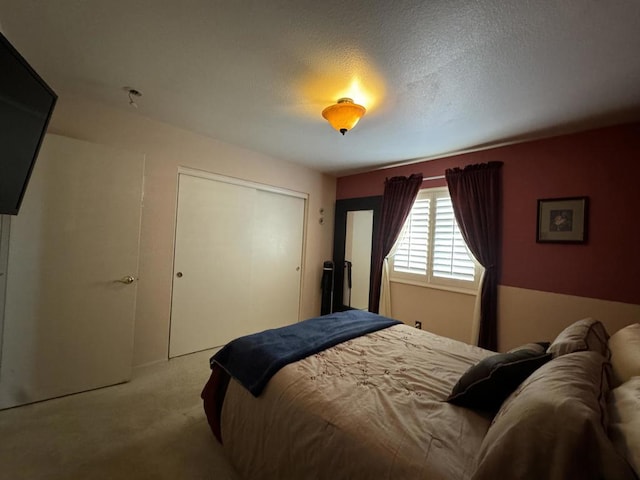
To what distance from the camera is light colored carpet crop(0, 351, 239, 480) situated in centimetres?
154

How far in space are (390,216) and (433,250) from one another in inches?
28.6

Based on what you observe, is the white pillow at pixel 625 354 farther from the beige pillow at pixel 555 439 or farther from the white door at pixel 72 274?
the white door at pixel 72 274

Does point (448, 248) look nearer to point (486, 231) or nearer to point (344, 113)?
point (486, 231)

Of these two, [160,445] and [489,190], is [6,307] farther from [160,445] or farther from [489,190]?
[489,190]

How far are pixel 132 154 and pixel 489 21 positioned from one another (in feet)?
8.96

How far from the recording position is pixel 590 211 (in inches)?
94.7

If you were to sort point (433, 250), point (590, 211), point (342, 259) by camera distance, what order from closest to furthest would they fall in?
point (590, 211), point (433, 250), point (342, 259)

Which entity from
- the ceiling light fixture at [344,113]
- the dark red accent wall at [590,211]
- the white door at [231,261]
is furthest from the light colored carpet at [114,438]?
the dark red accent wall at [590,211]

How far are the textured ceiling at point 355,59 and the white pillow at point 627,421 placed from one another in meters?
1.62

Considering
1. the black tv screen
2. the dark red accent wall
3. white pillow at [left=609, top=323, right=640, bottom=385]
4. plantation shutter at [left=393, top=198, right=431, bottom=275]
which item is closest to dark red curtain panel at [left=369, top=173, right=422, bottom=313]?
plantation shutter at [left=393, top=198, right=431, bottom=275]

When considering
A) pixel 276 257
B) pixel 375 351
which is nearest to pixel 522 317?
pixel 375 351

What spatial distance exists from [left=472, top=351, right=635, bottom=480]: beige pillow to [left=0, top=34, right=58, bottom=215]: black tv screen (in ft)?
7.17

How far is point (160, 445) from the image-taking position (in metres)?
1.73

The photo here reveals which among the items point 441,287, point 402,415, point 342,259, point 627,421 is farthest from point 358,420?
point 342,259
